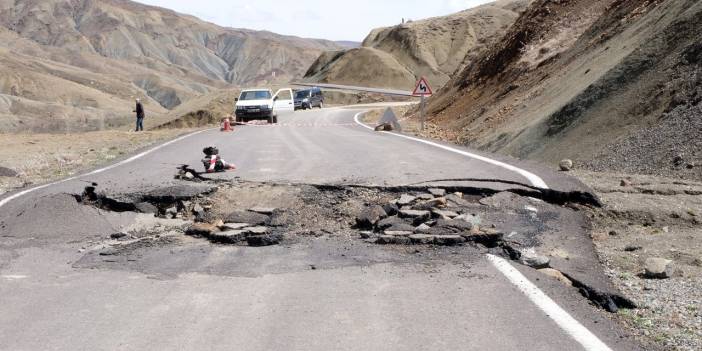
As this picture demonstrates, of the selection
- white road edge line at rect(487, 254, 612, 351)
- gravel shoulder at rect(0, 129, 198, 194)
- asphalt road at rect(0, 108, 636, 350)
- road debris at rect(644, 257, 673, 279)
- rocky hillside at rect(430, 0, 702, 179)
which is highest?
rocky hillside at rect(430, 0, 702, 179)

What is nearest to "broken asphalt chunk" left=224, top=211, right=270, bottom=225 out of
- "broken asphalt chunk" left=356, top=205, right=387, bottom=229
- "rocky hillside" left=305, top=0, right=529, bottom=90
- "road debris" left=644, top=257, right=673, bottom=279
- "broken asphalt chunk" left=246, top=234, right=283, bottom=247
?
"broken asphalt chunk" left=246, top=234, right=283, bottom=247

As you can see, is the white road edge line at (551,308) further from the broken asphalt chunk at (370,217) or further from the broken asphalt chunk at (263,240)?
the broken asphalt chunk at (263,240)

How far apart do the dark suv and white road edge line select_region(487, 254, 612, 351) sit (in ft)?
155

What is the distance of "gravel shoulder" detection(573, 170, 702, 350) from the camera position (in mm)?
4398

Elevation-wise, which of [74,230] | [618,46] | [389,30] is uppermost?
[389,30]

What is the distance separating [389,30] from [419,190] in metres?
112

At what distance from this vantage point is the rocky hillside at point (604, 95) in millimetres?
10789

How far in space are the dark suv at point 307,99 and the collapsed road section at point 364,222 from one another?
43.9m

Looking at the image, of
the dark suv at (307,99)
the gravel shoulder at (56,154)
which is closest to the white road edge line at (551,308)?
the gravel shoulder at (56,154)

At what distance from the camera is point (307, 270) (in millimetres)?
5609

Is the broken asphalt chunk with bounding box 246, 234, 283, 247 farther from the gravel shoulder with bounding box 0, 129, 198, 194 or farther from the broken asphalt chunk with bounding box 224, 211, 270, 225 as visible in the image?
the gravel shoulder with bounding box 0, 129, 198, 194

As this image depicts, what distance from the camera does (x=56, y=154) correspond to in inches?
717

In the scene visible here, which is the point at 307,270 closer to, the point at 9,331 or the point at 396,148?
the point at 9,331

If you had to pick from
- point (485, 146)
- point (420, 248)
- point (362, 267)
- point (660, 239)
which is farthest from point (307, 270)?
point (485, 146)
